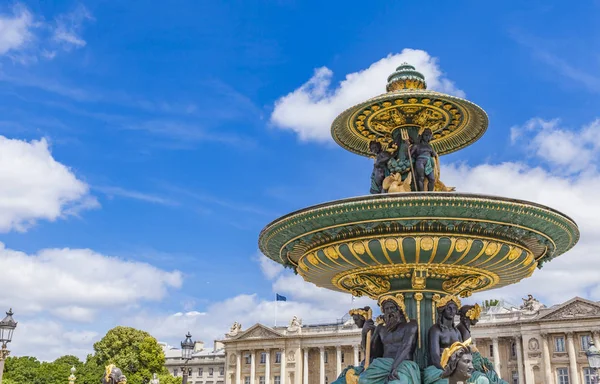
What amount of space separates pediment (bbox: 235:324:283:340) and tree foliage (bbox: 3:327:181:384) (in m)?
18.8

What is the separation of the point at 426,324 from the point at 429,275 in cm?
64

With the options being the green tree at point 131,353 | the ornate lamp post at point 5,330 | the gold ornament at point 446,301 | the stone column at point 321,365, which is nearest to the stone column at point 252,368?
the stone column at point 321,365

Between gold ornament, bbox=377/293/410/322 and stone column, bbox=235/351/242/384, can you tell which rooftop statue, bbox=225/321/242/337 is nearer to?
stone column, bbox=235/351/242/384

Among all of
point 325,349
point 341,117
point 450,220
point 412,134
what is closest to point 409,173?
point 412,134

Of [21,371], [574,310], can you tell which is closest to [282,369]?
[21,371]

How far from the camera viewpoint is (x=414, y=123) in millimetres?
9531

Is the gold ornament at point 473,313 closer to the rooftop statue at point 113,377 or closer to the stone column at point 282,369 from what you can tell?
the rooftop statue at point 113,377

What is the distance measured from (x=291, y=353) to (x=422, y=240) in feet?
245

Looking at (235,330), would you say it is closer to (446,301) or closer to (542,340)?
(542,340)

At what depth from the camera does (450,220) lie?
23.5 ft

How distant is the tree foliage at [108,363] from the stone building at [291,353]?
1867cm

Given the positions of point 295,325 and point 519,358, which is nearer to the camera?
point 519,358

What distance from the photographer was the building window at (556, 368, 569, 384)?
2466 inches

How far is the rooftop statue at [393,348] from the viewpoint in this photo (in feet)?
24.5
